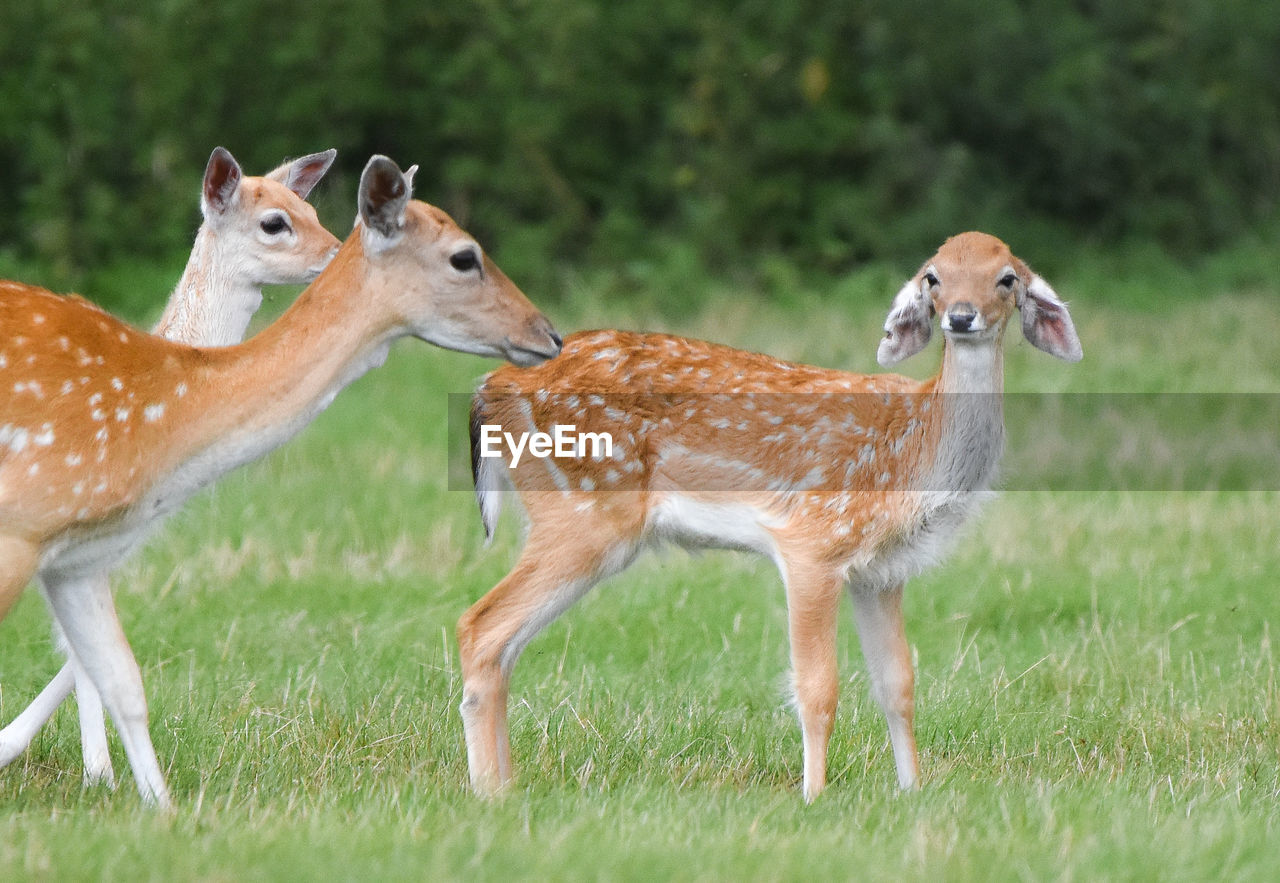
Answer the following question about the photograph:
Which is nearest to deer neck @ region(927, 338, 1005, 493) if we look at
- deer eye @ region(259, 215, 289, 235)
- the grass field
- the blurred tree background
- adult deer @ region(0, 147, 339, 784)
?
the grass field

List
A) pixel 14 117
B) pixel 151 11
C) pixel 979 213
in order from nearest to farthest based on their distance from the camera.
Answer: pixel 14 117 < pixel 151 11 < pixel 979 213

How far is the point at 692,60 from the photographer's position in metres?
20.4

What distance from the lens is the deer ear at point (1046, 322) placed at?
5.82 metres

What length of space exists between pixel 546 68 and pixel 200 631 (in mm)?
13808

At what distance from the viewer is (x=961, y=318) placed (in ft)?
18.1

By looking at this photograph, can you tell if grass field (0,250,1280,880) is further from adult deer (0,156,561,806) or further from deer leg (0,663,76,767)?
adult deer (0,156,561,806)

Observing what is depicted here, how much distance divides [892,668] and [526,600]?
1100 millimetres

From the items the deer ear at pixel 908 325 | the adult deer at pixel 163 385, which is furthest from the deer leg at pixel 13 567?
the deer ear at pixel 908 325

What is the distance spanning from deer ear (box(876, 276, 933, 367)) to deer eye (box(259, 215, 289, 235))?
202 cm

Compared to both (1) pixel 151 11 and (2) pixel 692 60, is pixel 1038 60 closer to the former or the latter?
(2) pixel 692 60

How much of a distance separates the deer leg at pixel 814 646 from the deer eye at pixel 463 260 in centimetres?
130

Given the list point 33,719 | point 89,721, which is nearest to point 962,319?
point 89,721

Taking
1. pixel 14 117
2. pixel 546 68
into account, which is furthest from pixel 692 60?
pixel 14 117

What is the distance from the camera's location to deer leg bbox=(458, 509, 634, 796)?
5.55 m
